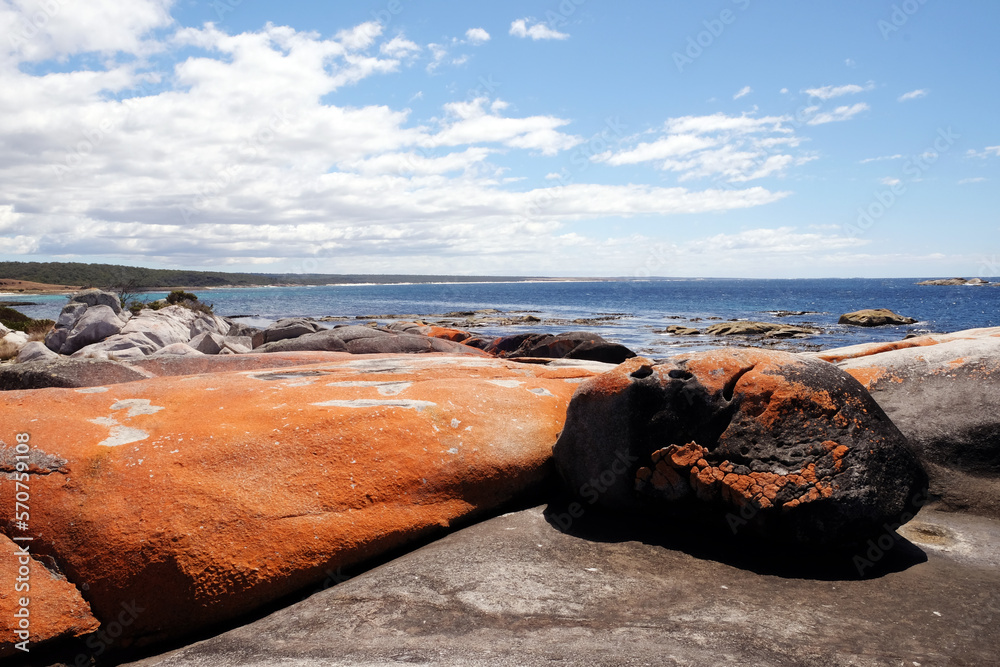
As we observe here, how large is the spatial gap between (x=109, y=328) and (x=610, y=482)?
21.2 m

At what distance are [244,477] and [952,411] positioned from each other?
6.77m

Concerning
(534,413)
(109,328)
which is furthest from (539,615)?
(109,328)

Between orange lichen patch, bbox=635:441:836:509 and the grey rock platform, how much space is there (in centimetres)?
48

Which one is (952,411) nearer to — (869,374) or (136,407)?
(869,374)

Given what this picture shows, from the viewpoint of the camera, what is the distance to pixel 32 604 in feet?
13.2

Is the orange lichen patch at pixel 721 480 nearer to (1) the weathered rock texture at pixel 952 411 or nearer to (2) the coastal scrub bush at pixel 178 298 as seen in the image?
(1) the weathered rock texture at pixel 952 411

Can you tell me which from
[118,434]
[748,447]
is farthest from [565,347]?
[118,434]

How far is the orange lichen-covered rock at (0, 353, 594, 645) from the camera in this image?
14.1 ft

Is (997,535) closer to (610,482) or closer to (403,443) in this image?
(610,482)

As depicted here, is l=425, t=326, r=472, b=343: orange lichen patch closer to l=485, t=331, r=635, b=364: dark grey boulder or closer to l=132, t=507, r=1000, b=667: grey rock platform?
l=485, t=331, r=635, b=364: dark grey boulder

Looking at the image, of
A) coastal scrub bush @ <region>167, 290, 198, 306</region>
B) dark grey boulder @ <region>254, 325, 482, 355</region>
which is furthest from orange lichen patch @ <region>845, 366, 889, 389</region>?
coastal scrub bush @ <region>167, 290, 198, 306</region>

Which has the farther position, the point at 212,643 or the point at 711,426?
the point at 711,426

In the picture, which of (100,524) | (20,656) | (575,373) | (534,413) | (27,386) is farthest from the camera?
(575,373)

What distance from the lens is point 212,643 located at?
13.5ft
